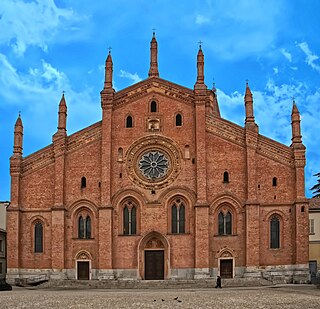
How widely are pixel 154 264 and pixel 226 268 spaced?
226 inches

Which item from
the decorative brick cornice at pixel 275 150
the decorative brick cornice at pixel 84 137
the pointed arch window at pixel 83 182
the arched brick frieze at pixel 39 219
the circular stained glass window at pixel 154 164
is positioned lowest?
the arched brick frieze at pixel 39 219

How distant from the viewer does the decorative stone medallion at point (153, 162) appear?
168 ft

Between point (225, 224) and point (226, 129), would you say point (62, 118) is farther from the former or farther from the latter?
point (225, 224)

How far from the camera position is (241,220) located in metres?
49.9

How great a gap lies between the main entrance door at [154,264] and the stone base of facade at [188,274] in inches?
36.7

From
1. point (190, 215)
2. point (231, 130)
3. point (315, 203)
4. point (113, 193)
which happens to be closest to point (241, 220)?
point (190, 215)

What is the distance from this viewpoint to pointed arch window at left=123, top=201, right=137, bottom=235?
51.1 meters

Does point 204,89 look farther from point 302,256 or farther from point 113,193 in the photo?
point 302,256

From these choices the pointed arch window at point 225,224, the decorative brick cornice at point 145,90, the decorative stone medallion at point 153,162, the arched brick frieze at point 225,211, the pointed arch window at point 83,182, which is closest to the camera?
the arched brick frieze at point 225,211

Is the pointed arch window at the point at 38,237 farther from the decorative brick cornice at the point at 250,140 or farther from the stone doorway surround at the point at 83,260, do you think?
the decorative brick cornice at the point at 250,140

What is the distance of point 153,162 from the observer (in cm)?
5203

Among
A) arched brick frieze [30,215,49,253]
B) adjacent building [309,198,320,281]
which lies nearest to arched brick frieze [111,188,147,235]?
arched brick frieze [30,215,49,253]

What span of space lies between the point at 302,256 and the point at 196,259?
812 centimetres

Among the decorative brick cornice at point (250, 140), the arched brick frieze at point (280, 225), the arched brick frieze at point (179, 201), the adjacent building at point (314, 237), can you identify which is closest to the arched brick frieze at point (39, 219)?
the arched brick frieze at point (179, 201)
